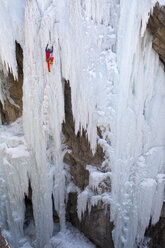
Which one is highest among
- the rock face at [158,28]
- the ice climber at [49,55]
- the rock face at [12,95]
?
the rock face at [158,28]

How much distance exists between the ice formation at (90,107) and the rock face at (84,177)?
157mm

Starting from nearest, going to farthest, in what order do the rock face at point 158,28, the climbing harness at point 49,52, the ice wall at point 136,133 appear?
the rock face at point 158,28, the ice wall at point 136,133, the climbing harness at point 49,52

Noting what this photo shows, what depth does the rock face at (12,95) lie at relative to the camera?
14.0 ft

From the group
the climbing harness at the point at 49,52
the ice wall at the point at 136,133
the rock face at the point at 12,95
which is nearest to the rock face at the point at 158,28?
the ice wall at the point at 136,133

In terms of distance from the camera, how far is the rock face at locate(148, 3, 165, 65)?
312 centimetres

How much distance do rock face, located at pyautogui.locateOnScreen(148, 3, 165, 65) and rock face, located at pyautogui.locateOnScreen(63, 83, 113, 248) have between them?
1.72 m

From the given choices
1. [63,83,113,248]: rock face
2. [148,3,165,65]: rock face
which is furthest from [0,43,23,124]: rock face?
[148,3,165,65]: rock face

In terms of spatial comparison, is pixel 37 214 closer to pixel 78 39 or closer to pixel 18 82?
pixel 18 82

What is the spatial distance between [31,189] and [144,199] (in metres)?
2.52

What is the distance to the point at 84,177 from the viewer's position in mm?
4621

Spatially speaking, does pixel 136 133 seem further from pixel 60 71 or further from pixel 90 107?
pixel 60 71

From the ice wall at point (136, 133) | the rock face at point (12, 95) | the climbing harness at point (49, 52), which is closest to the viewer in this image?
the ice wall at point (136, 133)

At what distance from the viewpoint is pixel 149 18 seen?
3236 mm

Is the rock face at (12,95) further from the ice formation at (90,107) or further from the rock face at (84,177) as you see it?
the rock face at (84,177)
